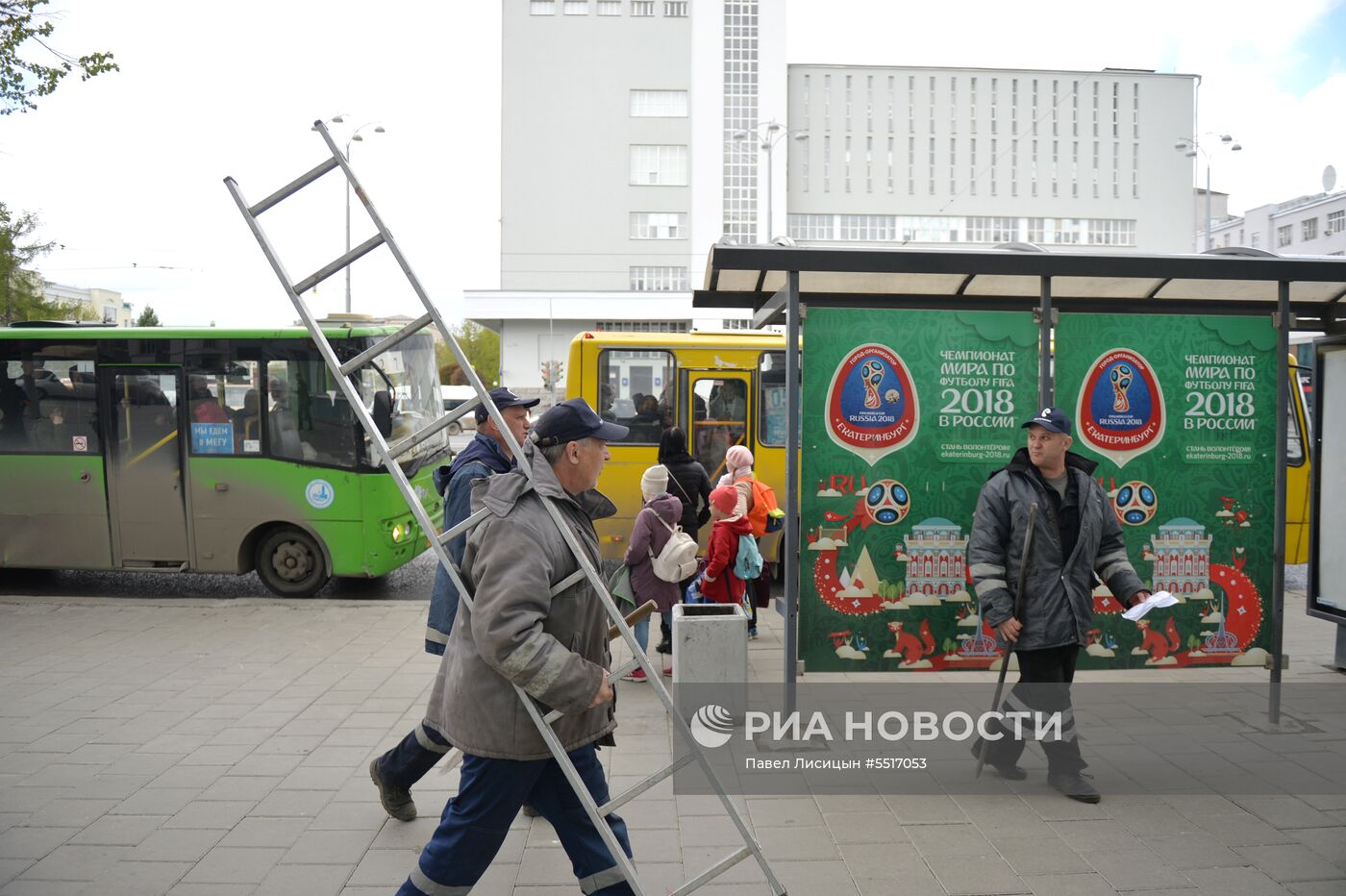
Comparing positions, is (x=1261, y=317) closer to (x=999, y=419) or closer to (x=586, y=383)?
(x=999, y=419)

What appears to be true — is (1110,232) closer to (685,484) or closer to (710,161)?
(710,161)

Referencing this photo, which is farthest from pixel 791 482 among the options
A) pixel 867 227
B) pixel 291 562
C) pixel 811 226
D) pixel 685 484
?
pixel 867 227

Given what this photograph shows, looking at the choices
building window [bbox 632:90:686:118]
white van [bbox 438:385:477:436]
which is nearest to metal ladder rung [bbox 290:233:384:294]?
white van [bbox 438:385:477:436]

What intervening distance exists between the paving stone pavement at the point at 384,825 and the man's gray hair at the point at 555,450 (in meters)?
1.96

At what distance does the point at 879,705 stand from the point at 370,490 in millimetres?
5552

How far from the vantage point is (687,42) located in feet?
208

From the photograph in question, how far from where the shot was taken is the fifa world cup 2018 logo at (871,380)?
6180 millimetres

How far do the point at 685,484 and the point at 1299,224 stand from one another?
7145 centimetres

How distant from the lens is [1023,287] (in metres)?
6.56

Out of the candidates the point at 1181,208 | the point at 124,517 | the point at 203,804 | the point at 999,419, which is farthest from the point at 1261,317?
the point at 1181,208

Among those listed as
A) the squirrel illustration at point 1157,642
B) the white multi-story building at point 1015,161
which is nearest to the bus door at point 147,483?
the squirrel illustration at point 1157,642

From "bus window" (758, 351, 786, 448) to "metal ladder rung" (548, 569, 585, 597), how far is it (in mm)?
8422

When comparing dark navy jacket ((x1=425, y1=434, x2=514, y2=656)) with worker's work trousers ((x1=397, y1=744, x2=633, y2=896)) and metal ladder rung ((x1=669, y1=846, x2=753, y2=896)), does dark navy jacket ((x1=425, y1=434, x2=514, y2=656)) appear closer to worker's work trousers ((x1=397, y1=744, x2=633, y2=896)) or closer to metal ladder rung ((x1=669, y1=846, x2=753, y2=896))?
worker's work trousers ((x1=397, y1=744, x2=633, y2=896))

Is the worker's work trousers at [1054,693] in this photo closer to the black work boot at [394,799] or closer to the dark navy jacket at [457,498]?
the dark navy jacket at [457,498]
